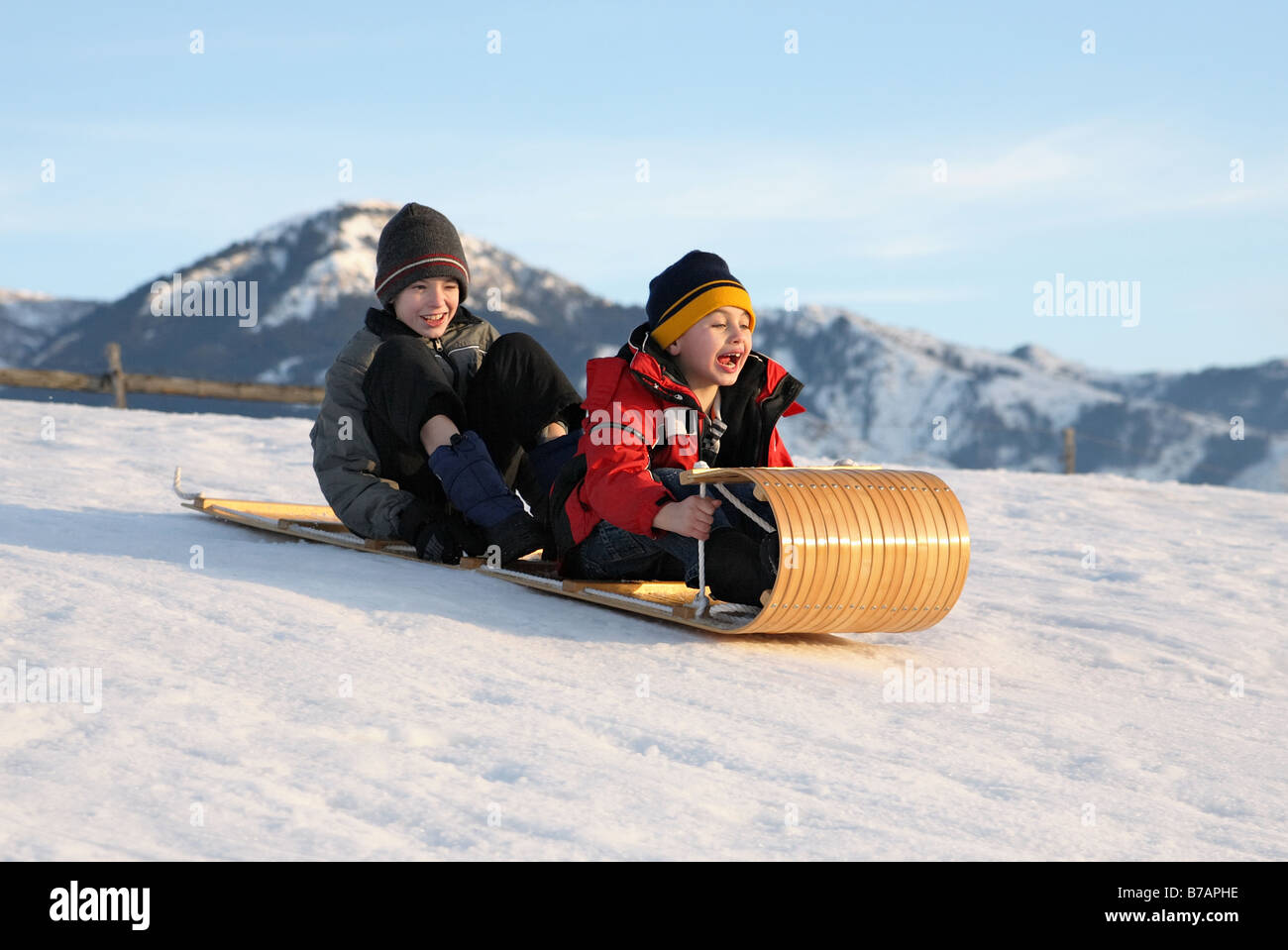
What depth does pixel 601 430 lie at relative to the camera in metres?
3.02

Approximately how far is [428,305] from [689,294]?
3.17 feet

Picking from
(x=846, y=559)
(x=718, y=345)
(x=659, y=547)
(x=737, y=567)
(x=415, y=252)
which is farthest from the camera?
(x=415, y=252)

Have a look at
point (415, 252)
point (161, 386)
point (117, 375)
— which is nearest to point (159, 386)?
point (161, 386)

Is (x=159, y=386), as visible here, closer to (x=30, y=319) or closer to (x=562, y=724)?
(x=562, y=724)

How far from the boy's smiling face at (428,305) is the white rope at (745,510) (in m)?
1.15

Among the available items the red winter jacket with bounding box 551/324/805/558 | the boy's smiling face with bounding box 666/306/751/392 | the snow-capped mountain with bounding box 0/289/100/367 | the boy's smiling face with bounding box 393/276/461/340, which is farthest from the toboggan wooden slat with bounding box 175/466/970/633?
the snow-capped mountain with bounding box 0/289/100/367

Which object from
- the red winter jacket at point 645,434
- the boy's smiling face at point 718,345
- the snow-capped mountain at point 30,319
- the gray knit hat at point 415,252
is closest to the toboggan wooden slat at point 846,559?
the red winter jacket at point 645,434

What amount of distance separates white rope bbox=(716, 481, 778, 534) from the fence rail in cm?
802

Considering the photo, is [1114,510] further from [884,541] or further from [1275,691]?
[884,541]

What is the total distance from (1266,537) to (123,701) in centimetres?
559

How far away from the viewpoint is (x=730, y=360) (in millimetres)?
3135

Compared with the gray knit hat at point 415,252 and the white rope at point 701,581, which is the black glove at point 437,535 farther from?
the white rope at point 701,581

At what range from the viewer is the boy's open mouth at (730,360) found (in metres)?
3.12
